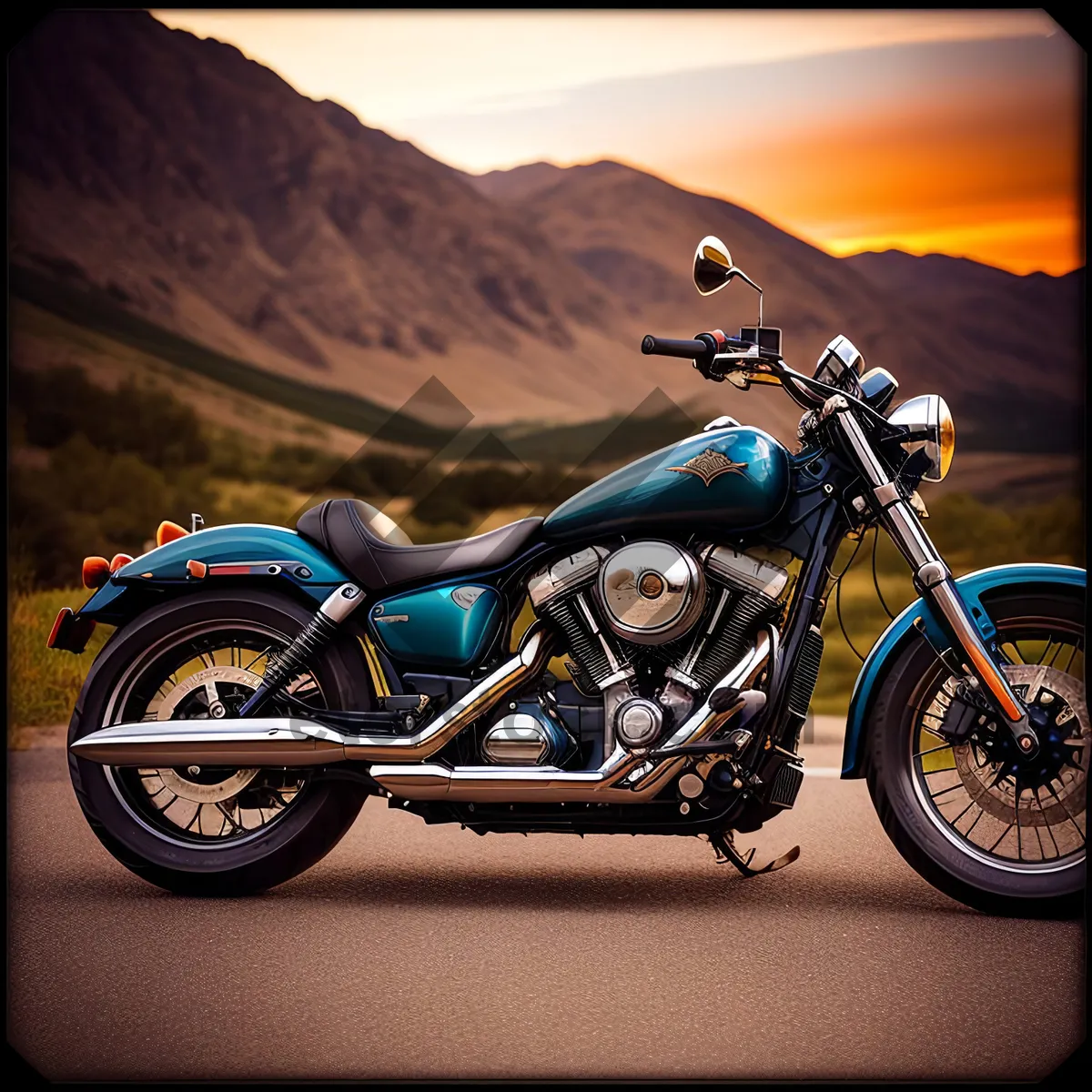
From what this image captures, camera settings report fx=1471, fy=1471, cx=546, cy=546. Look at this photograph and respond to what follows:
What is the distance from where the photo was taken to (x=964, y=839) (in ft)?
14.3

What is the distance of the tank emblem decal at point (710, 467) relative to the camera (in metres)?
4.43

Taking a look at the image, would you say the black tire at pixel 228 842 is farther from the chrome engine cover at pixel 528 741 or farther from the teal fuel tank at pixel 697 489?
the teal fuel tank at pixel 697 489

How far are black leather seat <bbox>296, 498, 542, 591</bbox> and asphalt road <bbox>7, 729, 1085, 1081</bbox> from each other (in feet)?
3.40

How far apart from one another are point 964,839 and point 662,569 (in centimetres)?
120

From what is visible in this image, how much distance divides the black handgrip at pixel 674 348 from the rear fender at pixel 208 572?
1222 millimetres

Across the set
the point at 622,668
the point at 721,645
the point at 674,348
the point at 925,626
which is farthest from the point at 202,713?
the point at 925,626

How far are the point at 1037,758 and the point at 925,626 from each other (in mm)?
496

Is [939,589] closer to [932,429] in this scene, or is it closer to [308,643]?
[932,429]

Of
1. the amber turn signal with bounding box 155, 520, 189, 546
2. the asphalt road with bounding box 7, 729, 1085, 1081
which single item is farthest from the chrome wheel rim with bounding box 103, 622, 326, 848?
the amber turn signal with bounding box 155, 520, 189, 546

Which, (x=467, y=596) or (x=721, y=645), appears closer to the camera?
(x=721, y=645)

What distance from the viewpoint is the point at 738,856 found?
477cm

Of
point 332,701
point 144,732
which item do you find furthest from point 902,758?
point 144,732

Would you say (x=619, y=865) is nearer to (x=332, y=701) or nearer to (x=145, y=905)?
(x=332, y=701)

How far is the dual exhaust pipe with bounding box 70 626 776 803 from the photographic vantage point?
4.38 m
